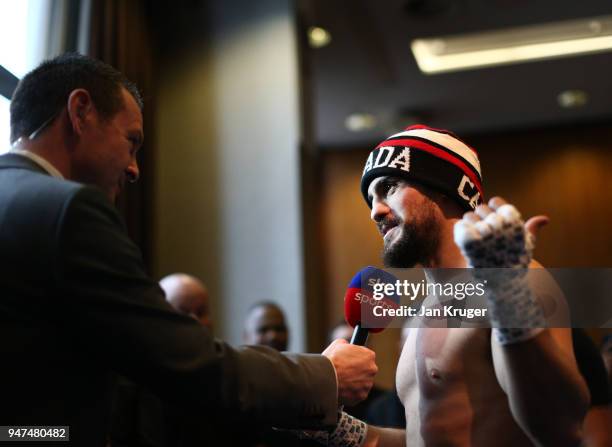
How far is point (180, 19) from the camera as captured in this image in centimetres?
327

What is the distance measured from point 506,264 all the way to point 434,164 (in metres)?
0.49

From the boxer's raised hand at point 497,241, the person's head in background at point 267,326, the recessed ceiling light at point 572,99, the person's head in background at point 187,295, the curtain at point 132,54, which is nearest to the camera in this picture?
the boxer's raised hand at point 497,241

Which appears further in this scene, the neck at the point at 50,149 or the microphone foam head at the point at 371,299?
the microphone foam head at the point at 371,299

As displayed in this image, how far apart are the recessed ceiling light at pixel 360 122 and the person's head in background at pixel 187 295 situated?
2.77 meters

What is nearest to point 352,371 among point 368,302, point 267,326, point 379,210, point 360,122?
point 368,302

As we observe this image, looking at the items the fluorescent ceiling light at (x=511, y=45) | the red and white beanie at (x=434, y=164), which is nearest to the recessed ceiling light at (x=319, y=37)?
the fluorescent ceiling light at (x=511, y=45)

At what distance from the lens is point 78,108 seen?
116 centimetres

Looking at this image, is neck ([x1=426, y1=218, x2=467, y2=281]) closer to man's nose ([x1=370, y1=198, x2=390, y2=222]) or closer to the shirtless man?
the shirtless man

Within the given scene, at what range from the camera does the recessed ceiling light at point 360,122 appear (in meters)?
5.11

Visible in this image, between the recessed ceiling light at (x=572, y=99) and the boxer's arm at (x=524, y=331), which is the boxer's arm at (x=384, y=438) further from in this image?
the recessed ceiling light at (x=572, y=99)

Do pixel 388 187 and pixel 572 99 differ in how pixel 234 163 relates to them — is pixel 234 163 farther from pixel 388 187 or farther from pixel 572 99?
pixel 572 99

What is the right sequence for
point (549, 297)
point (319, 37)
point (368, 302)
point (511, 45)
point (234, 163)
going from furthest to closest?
point (511, 45), point (319, 37), point (234, 163), point (368, 302), point (549, 297)

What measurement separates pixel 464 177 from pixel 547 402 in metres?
0.54

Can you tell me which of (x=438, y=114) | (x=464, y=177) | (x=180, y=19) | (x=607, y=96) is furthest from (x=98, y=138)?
(x=438, y=114)
